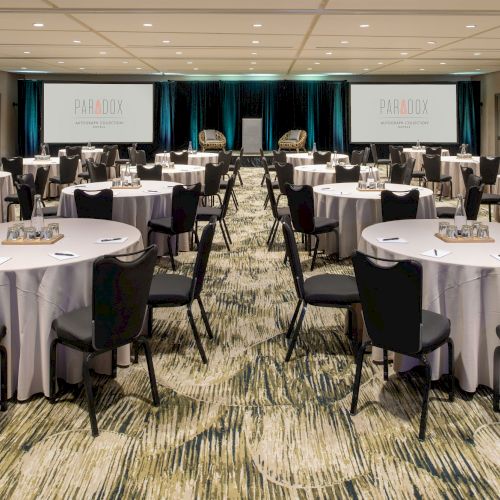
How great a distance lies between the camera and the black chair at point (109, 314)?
280 cm

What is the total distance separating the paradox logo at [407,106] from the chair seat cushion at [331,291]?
51.8 ft

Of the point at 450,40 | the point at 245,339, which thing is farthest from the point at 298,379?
the point at 450,40

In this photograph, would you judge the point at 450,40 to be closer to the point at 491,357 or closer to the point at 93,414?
the point at 491,357

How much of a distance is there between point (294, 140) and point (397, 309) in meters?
16.4

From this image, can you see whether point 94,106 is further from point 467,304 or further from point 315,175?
point 467,304

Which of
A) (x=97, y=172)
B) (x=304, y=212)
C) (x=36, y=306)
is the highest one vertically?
(x=97, y=172)

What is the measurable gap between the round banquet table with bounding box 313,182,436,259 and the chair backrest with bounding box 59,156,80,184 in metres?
4.69

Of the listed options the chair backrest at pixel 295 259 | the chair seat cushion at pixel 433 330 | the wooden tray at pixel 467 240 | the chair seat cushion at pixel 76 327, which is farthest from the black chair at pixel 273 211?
the chair seat cushion at pixel 76 327

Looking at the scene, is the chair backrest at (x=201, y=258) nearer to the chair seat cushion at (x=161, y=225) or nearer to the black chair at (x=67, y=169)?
the chair seat cushion at (x=161, y=225)

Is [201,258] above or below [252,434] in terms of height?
above

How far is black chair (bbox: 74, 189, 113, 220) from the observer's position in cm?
564

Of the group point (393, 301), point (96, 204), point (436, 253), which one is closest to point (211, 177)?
point (96, 204)

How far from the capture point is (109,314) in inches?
113

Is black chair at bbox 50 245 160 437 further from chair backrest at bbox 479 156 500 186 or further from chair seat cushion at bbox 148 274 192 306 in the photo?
chair backrest at bbox 479 156 500 186
